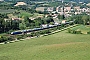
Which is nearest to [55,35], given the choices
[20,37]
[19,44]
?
[20,37]

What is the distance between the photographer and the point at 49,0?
234 ft

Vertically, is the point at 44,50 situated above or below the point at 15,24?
above

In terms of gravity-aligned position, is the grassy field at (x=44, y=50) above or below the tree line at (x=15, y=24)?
above

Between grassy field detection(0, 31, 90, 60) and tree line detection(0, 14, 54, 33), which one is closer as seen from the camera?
grassy field detection(0, 31, 90, 60)

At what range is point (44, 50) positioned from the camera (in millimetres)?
17047

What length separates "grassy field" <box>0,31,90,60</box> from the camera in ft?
49.9

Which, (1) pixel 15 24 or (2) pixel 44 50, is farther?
(1) pixel 15 24

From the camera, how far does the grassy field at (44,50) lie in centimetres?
1521

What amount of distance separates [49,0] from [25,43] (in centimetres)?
5250

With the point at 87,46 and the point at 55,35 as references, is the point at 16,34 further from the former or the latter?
Result: the point at 87,46

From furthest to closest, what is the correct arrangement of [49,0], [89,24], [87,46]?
1. [49,0]
2. [89,24]
3. [87,46]

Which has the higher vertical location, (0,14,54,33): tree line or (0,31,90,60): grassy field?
(0,31,90,60): grassy field

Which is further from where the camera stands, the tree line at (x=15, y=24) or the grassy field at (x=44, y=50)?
the tree line at (x=15, y=24)

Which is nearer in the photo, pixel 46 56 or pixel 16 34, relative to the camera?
pixel 46 56
